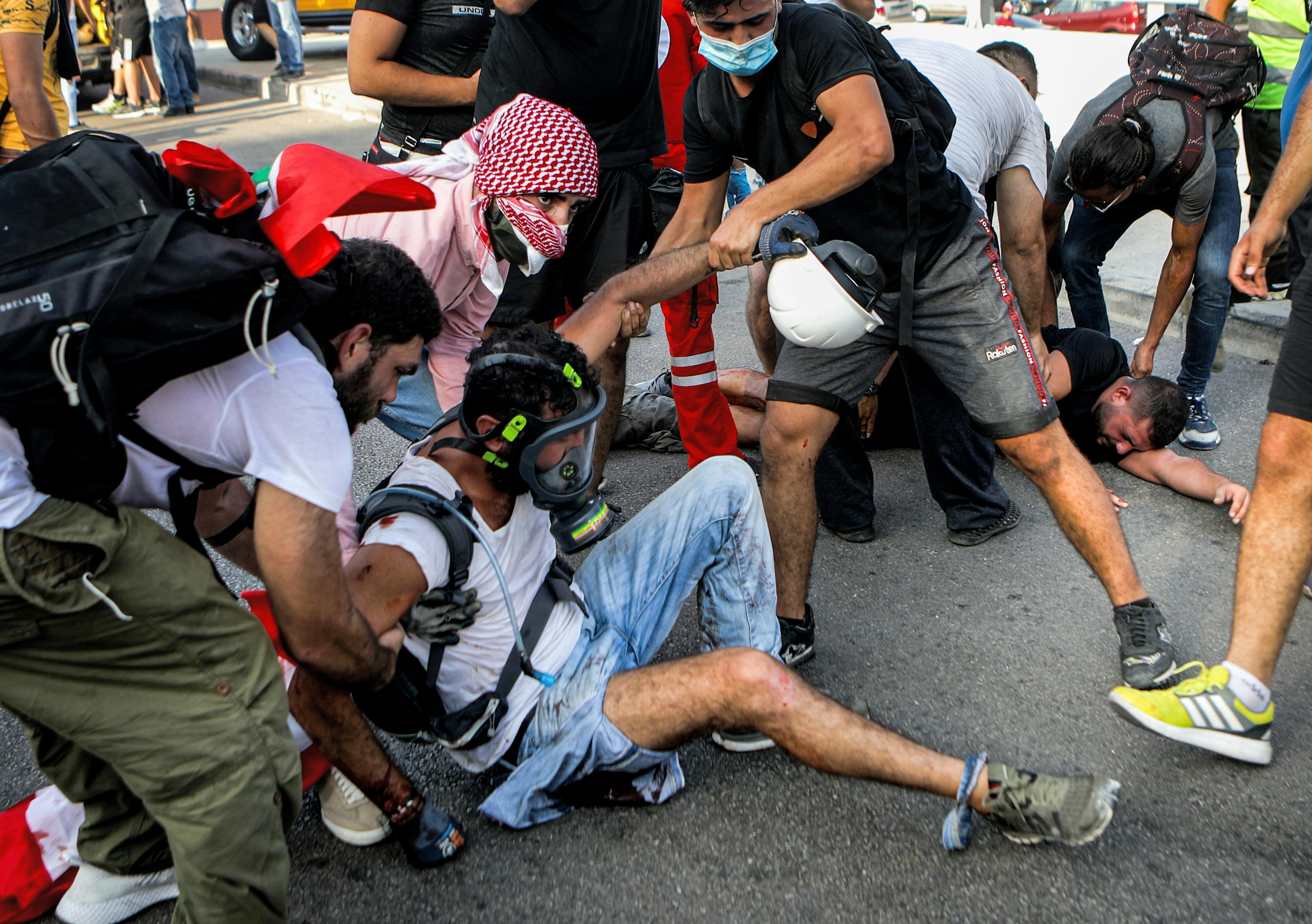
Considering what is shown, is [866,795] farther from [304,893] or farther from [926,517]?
[926,517]

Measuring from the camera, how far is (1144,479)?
3.91 meters

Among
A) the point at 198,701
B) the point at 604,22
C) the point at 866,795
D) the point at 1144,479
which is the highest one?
the point at 604,22

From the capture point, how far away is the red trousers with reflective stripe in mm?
3643

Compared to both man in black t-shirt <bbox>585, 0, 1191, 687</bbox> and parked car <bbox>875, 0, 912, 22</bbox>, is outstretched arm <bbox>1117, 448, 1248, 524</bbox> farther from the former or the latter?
parked car <bbox>875, 0, 912, 22</bbox>

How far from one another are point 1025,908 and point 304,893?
1449mm

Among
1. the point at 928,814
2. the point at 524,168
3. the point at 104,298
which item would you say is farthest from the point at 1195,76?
the point at 104,298

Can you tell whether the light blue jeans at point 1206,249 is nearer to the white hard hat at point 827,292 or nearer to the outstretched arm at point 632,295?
the white hard hat at point 827,292

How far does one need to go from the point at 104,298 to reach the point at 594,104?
2.22m

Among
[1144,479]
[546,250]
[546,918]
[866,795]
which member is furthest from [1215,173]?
[546,918]

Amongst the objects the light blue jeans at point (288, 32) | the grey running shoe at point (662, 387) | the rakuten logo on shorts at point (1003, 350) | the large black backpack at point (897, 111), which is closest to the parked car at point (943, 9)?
the light blue jeans at point (288, 32)

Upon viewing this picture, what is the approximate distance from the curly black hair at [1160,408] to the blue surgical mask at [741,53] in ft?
6.60

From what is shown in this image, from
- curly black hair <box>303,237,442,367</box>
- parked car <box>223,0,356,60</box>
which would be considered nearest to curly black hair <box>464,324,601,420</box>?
curly black hair <box>303,237,442,367</box>

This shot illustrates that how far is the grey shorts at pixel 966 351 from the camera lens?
2811 mm

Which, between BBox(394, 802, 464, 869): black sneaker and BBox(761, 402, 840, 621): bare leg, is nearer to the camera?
BBox(394, 802, 464, 869): black sneaker
